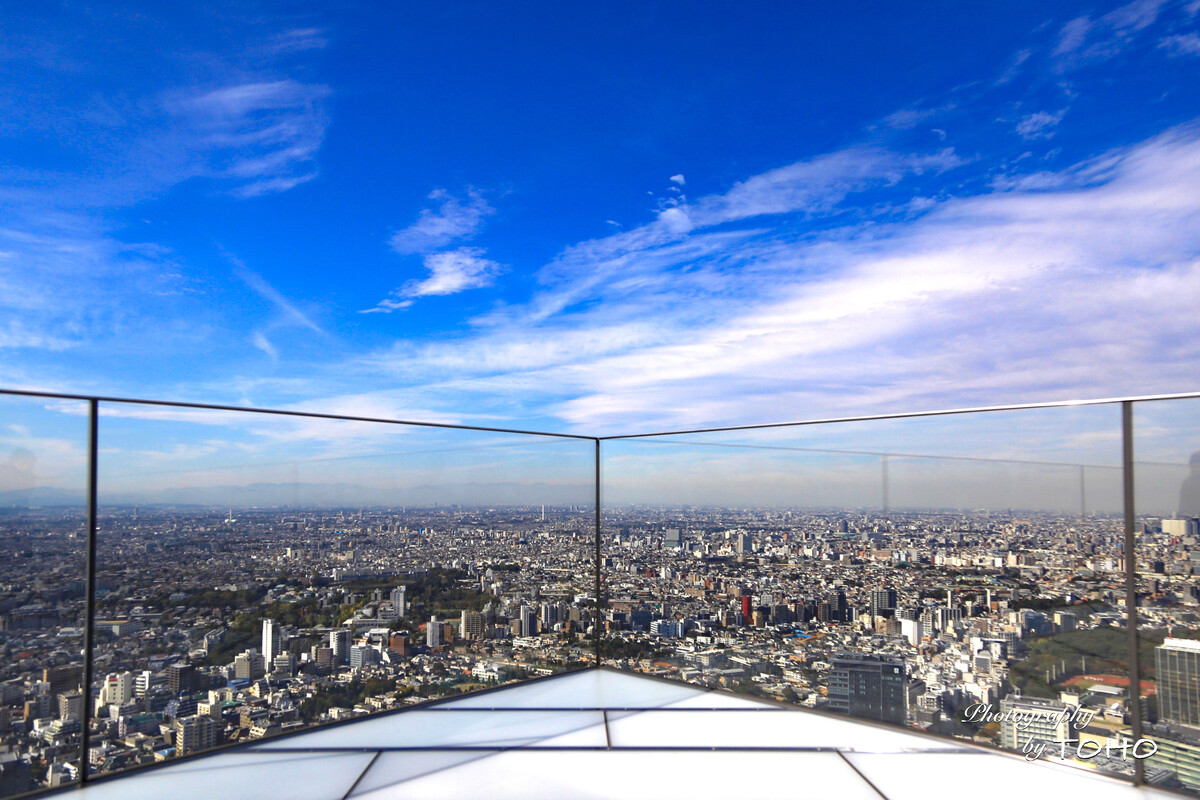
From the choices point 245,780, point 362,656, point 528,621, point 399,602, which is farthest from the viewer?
point 528,621

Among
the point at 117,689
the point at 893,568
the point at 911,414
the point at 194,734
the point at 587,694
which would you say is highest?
the point at 911,414

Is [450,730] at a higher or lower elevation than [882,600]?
lower

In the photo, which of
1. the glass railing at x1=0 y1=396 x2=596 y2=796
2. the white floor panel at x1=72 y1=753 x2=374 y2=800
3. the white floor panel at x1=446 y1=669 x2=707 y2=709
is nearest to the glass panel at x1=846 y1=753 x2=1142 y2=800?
the white floor panel at x1=446 y1=669 x2=707 y2=709

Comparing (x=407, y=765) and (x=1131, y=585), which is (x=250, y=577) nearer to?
(x=407, y=765)

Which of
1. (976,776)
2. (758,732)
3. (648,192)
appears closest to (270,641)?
(758,732)

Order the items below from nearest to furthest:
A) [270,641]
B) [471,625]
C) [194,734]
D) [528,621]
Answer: [194,734], [270,641], [471,625], [528,621]
